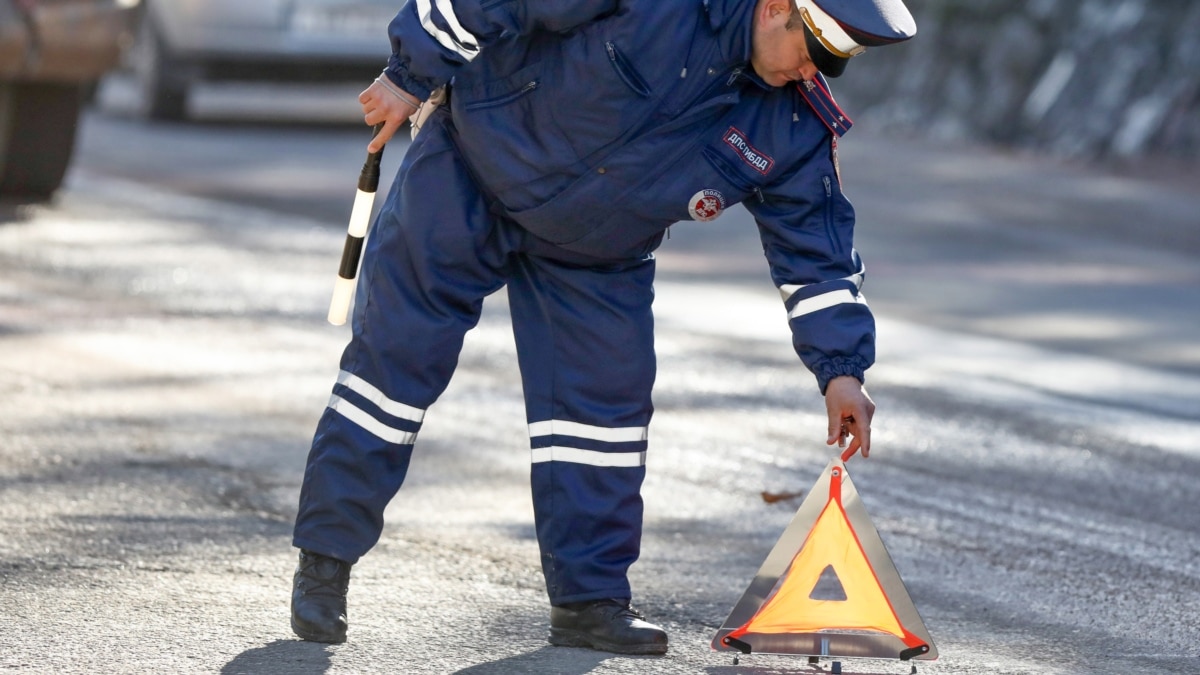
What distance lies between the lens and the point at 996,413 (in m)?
6.41

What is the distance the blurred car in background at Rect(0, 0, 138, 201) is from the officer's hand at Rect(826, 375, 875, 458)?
5.55 metres

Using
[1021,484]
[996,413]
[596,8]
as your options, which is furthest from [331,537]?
[996,413]

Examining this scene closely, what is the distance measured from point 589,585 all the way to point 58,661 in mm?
1031

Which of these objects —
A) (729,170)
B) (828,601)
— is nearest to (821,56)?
(729,170)

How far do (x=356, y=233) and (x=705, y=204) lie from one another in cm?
73

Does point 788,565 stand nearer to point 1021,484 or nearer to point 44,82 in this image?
point 1021,484

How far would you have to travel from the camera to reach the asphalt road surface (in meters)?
3.91

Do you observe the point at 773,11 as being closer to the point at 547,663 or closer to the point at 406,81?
the point at 406,81

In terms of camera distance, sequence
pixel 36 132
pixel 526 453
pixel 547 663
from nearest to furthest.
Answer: pixel 547 663 → pixel 526 453 → pixel 36 132

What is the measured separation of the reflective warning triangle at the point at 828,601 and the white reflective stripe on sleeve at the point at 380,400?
74cm

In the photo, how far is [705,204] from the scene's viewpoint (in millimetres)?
3740

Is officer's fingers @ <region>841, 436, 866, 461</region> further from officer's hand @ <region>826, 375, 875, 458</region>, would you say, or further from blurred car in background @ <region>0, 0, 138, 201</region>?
blurred car in background @ <region>0, 0, 138, 201</region>

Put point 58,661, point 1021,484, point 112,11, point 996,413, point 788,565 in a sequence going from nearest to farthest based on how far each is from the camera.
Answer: point 58,661 → point 788,565 → point 1021,484 → point 996,413 → point 112,11

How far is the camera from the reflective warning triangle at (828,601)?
3723mm
